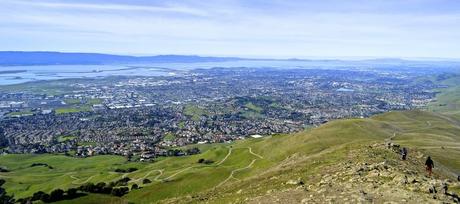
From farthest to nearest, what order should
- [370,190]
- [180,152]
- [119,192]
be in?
[180,152] < [119,192] < [370,190]

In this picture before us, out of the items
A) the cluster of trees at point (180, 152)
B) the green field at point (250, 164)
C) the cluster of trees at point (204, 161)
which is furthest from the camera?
A: the cluster of trees at point (180, 152)

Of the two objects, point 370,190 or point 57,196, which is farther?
point 57,196

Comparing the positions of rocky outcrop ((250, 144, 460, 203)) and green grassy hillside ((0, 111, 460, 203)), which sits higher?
rocky outcrop ((250, 144, 460, 203))

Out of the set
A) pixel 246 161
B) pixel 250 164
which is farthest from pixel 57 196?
pixel 246 161

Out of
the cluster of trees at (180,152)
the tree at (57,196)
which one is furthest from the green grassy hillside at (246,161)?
the cluster of trees at (180,152)

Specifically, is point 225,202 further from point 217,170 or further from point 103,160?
point 103,160

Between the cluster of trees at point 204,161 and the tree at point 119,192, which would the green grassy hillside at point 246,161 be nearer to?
the tree at point 119,192

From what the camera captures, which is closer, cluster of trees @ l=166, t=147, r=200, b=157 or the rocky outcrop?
the rocky outcrop

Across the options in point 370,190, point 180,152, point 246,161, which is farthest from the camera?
point 180,152

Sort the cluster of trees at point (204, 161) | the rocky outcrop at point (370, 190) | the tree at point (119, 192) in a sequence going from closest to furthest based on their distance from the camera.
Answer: the rocky outcrop at point (370, 190) < the tree at point (119, 192) < the cluster of trees at point (204, 161)

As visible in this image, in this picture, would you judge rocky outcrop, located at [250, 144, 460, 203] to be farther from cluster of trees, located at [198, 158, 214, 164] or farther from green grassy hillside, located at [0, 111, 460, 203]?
cluster of trees, located at [198, 158, 214, 164]

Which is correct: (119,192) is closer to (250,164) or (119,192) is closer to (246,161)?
(250,164)

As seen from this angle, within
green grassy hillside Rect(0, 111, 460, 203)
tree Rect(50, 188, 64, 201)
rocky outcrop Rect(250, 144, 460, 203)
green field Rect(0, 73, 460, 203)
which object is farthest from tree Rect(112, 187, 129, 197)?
rocky outcrop Rect(250, 144, 460, 203)
